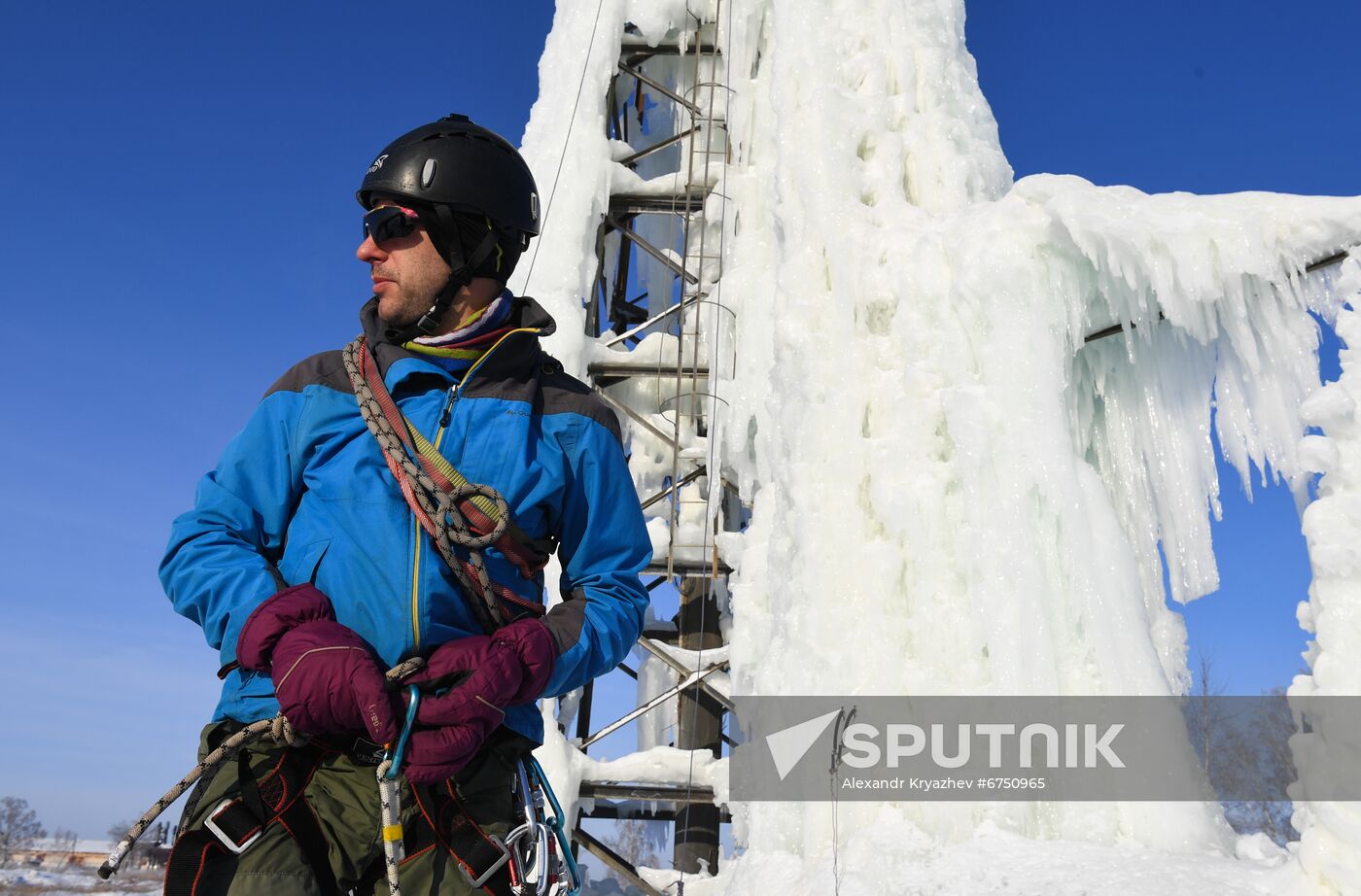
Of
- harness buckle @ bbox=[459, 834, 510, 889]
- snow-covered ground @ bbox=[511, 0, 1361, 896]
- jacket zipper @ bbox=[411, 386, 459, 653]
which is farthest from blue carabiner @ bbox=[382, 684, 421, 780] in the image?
snow-covered ground @ bbox=[511, 0, 1361, 896]

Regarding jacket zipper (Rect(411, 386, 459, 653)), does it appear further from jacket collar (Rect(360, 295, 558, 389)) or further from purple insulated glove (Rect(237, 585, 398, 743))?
jacket collar (Rect(360, 295, 558, 389))

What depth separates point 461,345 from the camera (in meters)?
2.09

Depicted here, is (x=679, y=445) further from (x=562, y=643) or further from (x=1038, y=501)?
(x=562, y=643)

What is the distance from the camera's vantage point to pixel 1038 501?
534cm

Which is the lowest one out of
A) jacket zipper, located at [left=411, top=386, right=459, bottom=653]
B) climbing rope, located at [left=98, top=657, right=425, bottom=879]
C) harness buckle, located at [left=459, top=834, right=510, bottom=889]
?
harness buckle, located at [left=459, top=834, right=510, bottom=889]

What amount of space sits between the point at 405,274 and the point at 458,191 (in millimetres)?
221

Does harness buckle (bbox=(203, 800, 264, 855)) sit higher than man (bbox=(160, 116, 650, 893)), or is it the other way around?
man (bbox=(160, 116, 650, 893))

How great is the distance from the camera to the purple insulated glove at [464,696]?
1685 mm

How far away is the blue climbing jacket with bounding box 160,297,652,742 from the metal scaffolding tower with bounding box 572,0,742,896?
6515 millimetres

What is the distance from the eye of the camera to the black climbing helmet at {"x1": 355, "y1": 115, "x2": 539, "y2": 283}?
216 centimetres

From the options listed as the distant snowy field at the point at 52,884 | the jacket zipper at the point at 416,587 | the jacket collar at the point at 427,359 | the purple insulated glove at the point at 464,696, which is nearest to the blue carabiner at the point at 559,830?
the purple insulated glove at the point at 464,696

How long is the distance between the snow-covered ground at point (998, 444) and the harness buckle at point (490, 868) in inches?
119

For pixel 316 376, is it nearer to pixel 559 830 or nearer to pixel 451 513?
pixel 451 513

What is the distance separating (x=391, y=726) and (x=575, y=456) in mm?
697
